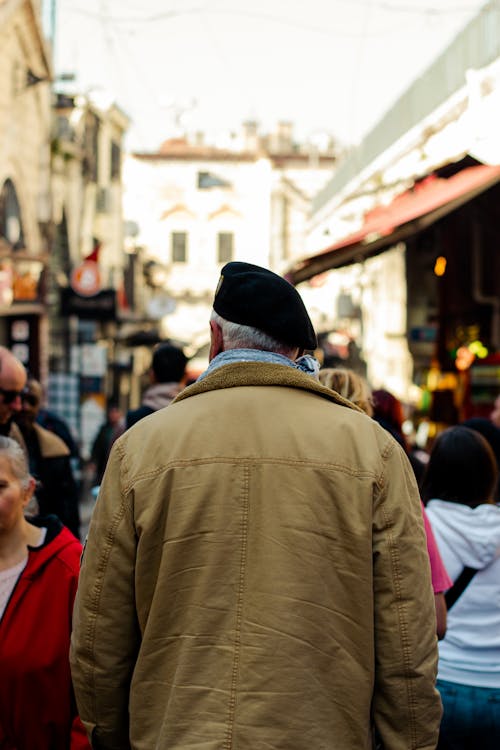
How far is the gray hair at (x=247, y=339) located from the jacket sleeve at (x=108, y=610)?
0.41 m

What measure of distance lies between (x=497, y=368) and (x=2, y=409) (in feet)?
23.8

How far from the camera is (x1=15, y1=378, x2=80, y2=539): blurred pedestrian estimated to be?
18.4 ft

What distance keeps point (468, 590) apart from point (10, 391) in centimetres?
250

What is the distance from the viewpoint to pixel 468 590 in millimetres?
4051

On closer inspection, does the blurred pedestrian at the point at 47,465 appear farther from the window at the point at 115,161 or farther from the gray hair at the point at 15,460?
the window at the point at 115,161

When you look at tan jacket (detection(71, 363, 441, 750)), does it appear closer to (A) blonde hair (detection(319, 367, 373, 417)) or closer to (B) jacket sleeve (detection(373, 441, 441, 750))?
(B) jacket sleeve (detection(373, 441, 441, 750))

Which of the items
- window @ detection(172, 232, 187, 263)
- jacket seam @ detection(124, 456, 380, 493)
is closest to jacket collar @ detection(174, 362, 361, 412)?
jacket seam @ detection(124, 456, 380, 493)

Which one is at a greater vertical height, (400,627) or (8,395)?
(8,395)

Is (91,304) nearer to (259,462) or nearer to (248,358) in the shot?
(248,358)

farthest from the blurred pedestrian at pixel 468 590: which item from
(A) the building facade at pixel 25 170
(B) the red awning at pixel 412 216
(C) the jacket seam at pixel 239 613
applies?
(A) the building facade at pixel 25 170

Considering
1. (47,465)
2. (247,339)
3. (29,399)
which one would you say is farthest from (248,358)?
(29,399)

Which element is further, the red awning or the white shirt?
the red awning

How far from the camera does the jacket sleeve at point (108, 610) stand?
2.68m

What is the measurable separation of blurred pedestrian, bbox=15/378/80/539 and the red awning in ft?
14.3
